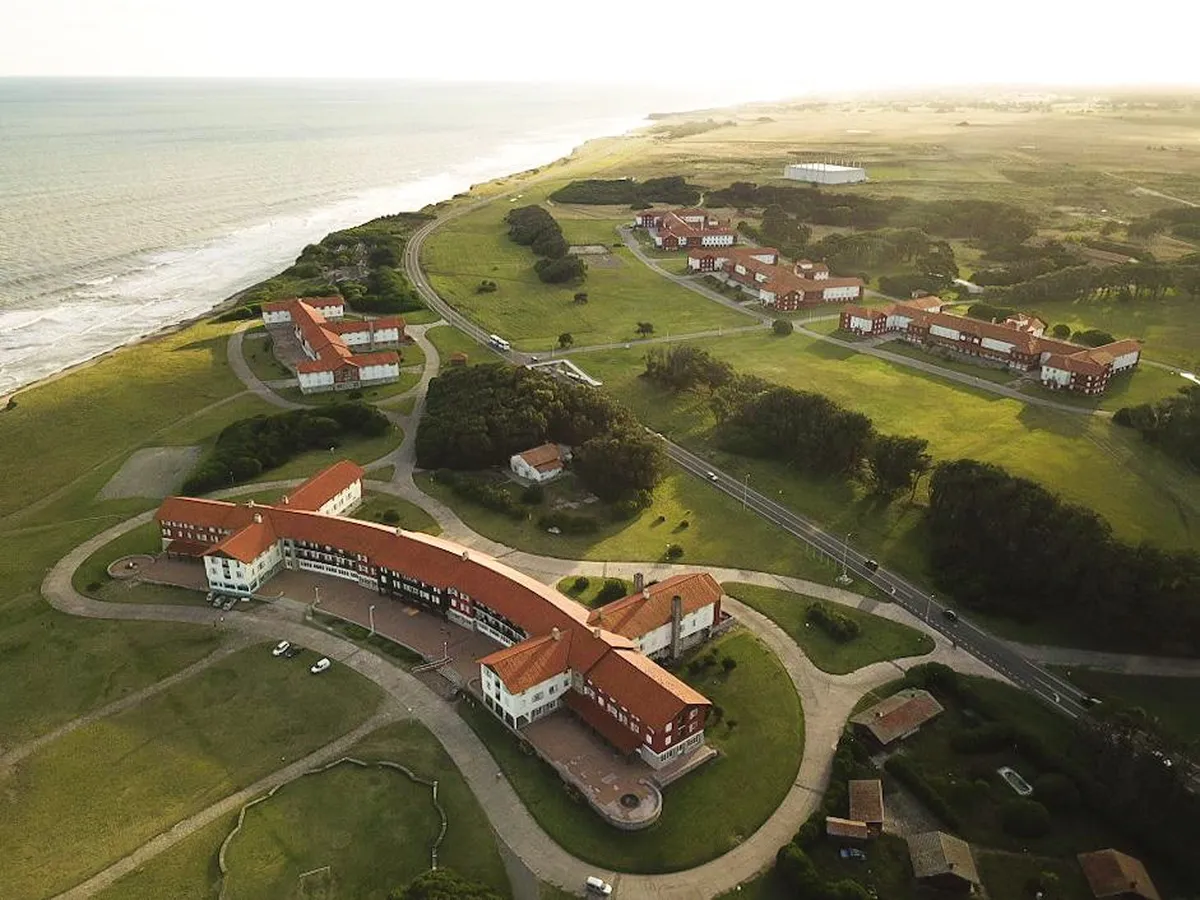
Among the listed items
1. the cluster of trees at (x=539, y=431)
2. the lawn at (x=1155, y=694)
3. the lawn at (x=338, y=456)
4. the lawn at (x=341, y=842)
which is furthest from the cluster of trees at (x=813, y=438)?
the lawn at (x=341, y=842)

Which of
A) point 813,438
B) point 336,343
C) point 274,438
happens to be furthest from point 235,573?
point 336,343

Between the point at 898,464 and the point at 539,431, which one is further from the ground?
the point at 898,464

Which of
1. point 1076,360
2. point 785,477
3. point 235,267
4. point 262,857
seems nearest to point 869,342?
point 1076,360

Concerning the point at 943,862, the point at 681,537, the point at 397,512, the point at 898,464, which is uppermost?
the point at 898,464

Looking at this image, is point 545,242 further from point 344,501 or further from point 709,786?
point 709,786

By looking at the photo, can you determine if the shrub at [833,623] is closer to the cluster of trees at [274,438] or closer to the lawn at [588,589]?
the lawn at [588,589]

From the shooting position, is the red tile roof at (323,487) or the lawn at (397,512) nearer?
the red tile roof at (323,487)

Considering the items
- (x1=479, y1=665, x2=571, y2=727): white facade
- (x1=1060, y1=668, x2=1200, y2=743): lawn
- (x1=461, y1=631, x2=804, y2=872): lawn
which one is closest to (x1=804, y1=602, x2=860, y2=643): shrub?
(x1=461, y1=631, x2=804, y2=872): lawn
